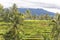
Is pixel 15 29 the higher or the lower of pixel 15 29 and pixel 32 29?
the higher

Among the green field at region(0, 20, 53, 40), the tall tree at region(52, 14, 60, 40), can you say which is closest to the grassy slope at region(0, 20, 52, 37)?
the green field at region(0, 20, 53, 40)

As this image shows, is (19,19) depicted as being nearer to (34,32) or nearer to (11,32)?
(11,32)

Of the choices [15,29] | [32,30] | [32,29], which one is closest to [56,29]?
[15,29]

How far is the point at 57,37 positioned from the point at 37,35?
1804cm

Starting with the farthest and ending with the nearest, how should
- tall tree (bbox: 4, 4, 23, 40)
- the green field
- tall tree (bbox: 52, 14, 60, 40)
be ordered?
1. the green field
2. tall tree (bbox: 52, 14, 60, 40)
3. tall tree (bbox: 4, 4, 23, 40)

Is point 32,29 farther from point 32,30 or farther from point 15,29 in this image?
point 15,29

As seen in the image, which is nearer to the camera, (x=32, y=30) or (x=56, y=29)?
(x=56, y=29)

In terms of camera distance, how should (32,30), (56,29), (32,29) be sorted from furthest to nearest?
(32,29) < (32,30) < (56,29)

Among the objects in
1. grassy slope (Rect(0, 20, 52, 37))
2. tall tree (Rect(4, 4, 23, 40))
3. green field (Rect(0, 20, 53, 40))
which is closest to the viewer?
tall tree (Rect(4, 4, 23, 40))

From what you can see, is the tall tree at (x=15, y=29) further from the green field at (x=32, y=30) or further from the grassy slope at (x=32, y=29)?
the grassy slope at (x=32, y=29)

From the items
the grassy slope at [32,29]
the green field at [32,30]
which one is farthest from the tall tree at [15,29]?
the grassy slope at [32,29]

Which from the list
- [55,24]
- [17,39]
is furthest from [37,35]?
[17,39]

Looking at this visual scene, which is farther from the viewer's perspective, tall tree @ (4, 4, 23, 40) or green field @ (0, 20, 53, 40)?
green field @ (0, 20, 53, 40)

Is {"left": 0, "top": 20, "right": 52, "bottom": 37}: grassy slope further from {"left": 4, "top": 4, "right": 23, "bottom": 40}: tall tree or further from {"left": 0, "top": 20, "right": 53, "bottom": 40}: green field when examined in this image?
{"left": 4, "top": 4, "right": 23, "bottom": 40}: tall tree
